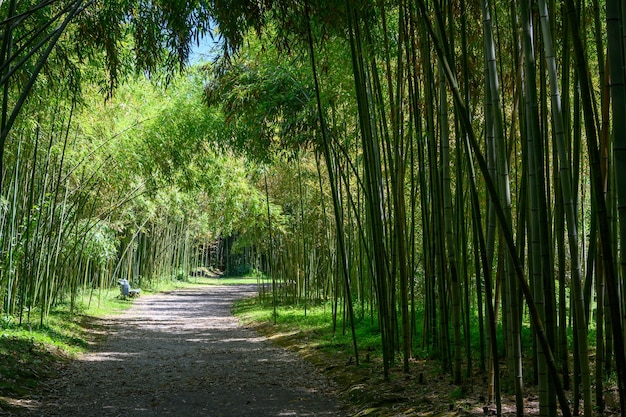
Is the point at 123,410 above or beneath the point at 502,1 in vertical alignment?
beneath

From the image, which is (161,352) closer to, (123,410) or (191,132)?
(123,410)

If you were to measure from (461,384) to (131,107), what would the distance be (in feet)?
24.6

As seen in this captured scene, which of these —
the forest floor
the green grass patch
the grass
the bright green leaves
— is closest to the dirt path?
the forest floor

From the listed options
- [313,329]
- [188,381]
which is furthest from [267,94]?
[188,381]

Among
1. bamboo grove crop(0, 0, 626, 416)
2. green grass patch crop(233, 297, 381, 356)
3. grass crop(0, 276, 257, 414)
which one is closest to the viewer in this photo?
bamboo grove crop(0, 0, 626, 416)

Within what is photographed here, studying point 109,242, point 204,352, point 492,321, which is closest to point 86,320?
point 109,242

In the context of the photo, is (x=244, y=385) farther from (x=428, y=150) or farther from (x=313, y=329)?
(x=313, y=329)

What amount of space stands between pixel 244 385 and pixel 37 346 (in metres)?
2.39

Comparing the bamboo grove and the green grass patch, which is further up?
the bamboo grove

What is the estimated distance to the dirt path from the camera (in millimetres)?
4316

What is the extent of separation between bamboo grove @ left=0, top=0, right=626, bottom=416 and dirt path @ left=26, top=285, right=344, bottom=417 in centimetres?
70

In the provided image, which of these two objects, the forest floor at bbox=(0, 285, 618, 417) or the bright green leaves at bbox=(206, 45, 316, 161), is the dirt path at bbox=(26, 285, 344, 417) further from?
the bright green leaves at bbox=(206, 45, 316, 161)

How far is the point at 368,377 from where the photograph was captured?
4.80 meters

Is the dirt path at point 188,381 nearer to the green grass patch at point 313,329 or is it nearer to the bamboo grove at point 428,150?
the green grass patch at point 313,329
